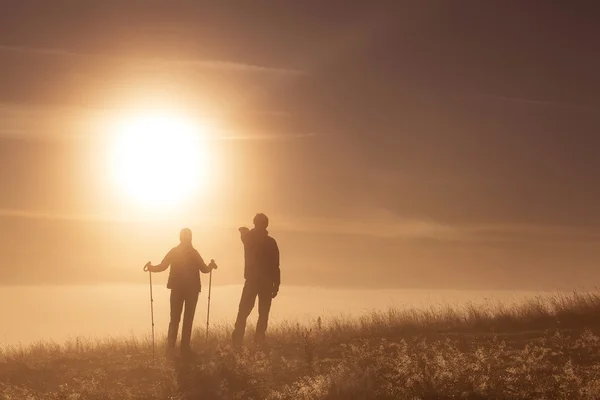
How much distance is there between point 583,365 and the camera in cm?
1410

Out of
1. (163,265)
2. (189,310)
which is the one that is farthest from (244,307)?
(163,265)

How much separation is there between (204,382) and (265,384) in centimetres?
105

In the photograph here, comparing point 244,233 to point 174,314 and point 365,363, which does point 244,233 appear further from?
point 365,363

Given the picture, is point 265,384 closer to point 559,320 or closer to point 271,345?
point 271,345

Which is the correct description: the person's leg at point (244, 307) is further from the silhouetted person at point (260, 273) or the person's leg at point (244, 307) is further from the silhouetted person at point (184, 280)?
the silhouetted person at point (184, 280)

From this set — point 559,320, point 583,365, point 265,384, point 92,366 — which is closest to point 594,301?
point 559,320

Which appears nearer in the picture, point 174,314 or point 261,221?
point 174,314

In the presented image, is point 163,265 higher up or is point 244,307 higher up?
point 163,265

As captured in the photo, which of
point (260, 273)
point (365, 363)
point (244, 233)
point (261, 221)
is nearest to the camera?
point (365, 363)

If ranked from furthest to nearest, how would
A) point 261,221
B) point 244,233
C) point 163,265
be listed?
point 244,233 < point 261,221 < point 163,265

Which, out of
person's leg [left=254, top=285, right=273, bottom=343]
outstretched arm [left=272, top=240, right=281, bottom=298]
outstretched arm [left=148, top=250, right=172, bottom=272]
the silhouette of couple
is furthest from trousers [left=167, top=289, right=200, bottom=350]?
outstretched arm [left=272, top=240, right=281, bottom=298]

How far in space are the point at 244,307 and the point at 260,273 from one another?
861 millimetres

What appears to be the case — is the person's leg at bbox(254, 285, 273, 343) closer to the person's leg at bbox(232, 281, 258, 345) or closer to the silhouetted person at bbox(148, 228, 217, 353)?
the person's leg at bbox(232, 281, 258, 345)

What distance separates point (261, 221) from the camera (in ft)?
64.8
